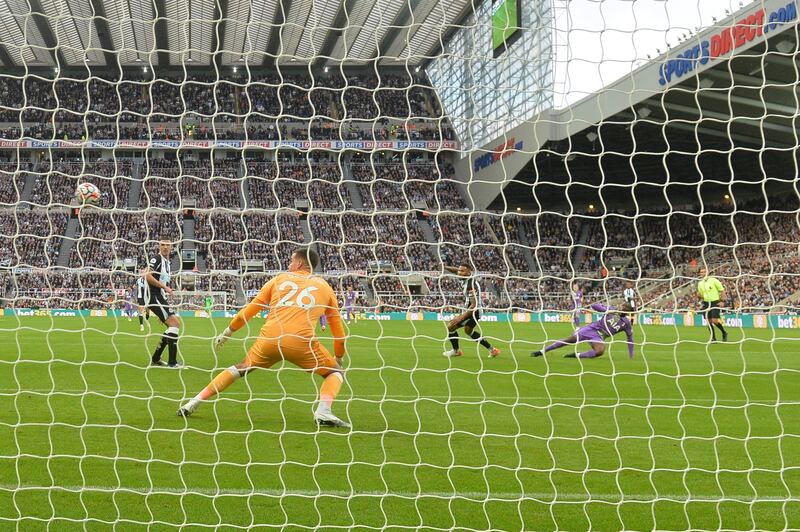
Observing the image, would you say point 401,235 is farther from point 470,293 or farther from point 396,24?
point 470,293

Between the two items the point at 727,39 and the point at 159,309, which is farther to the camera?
the point at 727,39

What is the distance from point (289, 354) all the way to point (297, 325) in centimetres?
23

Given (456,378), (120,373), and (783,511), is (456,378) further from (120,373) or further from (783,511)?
(783,511)

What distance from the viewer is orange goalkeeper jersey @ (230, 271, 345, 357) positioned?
6480 mm

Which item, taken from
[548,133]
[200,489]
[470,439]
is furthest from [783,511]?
[548,133]

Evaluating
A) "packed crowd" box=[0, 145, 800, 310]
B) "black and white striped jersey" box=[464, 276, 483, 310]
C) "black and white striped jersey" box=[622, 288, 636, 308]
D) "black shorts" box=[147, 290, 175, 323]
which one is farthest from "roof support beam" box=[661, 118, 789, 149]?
"black shorts" box=[147, 290, 175, 323]

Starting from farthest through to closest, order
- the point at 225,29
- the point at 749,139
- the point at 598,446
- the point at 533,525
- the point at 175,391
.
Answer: the point at 225,29, the point at 749,139, the point at 175,391, the point at 598,446, the point at 533,525

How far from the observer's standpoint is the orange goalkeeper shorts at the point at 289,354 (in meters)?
6.50

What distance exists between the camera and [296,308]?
6496 mm

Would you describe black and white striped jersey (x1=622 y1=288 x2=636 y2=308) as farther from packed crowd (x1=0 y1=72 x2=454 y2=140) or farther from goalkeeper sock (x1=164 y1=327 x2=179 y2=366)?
packed crowd (x1=0 y1=72 x2=454 y2=140)

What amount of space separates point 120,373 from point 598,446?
651cm

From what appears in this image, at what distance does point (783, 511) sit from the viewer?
464 centimetres

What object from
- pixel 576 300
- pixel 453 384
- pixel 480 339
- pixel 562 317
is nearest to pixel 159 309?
pixel 453 384

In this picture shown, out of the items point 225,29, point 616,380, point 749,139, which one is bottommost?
point 616,380
